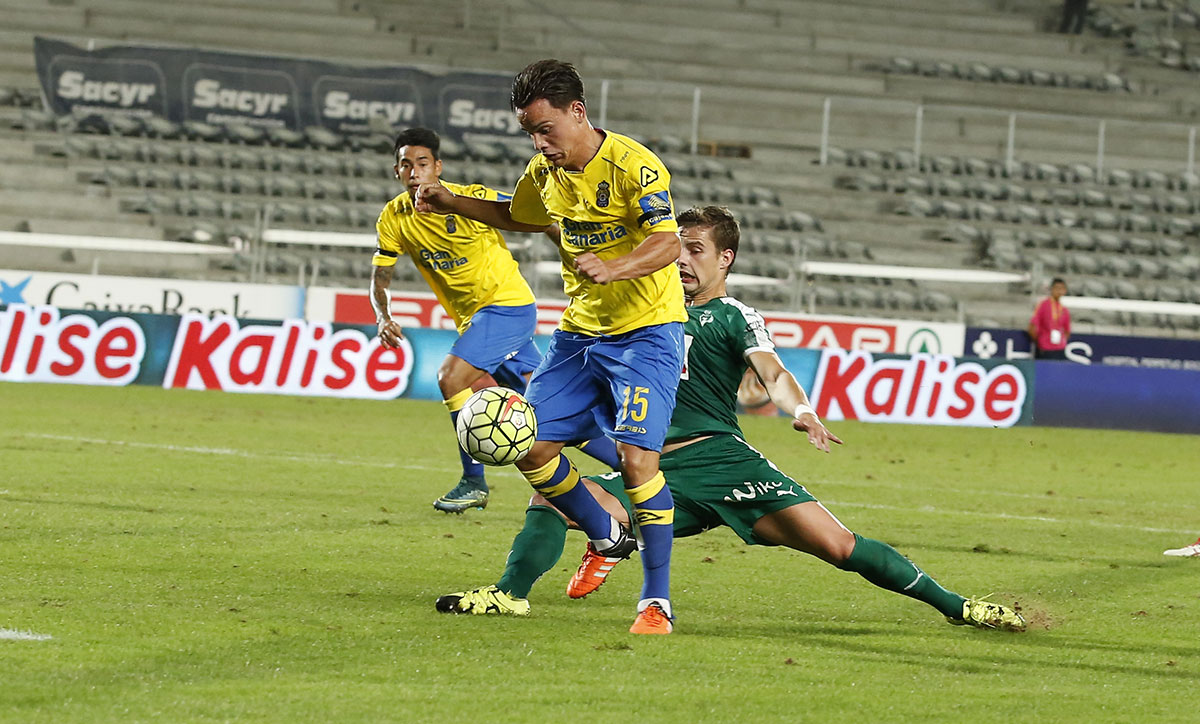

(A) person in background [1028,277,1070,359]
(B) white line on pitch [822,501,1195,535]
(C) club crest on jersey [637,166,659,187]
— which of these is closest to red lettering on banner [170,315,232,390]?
(B) white line on pitch [822,501,1195,535]

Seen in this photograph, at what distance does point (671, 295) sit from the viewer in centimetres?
554

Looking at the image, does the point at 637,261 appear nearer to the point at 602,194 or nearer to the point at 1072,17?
the point at 602,194

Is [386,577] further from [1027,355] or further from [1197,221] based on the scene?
[1197,221]

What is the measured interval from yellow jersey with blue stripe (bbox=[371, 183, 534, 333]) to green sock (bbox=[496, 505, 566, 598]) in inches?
142

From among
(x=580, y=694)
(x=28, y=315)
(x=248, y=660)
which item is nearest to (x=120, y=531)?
(x=248, y=660)

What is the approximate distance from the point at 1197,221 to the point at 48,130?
19.1 m

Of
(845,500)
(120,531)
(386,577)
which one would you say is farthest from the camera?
(845,500)

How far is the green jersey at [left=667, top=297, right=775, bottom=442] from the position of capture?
18.9ft

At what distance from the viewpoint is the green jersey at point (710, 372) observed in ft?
18.9

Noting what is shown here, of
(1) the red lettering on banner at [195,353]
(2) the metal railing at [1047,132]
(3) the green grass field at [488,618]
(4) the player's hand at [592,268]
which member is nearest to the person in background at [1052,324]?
(2) the metal railing at [1047,132]

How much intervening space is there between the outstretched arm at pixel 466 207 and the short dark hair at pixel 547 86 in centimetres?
55

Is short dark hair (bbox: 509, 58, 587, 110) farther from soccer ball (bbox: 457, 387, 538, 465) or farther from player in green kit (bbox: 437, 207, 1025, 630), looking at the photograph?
soccer ball (bbox: 457, 387, 538, 465)

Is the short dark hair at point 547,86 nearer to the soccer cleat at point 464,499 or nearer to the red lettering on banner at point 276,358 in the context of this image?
the soccer cleat at point 464,499

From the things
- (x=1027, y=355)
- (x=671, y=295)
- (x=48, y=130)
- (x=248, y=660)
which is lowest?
(x=1027, y=355)
